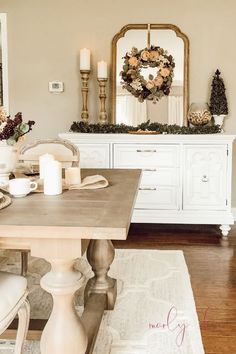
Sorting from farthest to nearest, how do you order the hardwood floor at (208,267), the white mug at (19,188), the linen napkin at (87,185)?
the hardwood floor at (208,267) < the linen napkin at (87,185) < the white mug at (19,188)

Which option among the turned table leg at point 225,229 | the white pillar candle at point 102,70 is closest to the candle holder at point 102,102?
the white pillar candle at point 102,70

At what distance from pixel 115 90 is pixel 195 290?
2.47m

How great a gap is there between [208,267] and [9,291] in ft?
6.60

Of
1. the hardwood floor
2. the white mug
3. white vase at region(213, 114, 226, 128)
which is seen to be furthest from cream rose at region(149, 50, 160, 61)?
the white mug

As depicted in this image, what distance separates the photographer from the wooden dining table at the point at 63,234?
55.9 inches

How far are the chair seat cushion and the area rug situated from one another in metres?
0.54

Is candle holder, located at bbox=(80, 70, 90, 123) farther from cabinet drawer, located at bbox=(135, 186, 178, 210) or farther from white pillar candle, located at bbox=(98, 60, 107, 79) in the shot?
cabinet drawer, located at bbox=(135, 186, 178, 210)

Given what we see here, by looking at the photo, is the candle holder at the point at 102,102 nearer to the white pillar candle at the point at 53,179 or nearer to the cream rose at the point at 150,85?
the cream rose at the point at 150,85

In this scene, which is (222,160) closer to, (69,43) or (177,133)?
(177,133)

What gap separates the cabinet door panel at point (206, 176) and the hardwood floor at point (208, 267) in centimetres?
32

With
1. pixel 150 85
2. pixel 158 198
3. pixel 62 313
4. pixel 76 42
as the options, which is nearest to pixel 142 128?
pixel 150 85

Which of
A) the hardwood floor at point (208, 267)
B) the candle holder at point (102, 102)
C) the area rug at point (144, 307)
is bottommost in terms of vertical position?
the hardwood floor at point (208, 267)

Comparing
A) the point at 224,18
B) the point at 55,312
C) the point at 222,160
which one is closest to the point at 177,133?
the point at 222,160

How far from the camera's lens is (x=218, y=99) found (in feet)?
15.0
